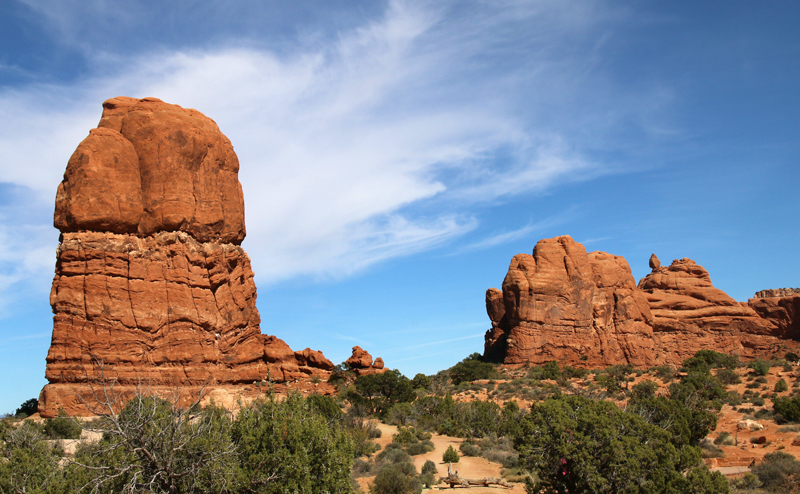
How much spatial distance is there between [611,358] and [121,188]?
4391 cm

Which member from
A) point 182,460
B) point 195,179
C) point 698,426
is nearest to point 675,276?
point 698,426

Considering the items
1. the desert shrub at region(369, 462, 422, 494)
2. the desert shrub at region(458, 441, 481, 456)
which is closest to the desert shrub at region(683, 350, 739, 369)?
the desert shrub at region(458, 441, 481, 456)

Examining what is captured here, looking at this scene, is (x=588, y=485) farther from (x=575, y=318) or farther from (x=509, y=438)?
(x=575, y=318)

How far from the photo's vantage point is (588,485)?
14.9m

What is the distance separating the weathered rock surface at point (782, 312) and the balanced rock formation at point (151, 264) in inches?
1939

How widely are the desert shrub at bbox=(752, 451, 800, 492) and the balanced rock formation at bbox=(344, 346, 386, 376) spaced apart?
24.3 meters

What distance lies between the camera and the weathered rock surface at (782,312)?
186 feet

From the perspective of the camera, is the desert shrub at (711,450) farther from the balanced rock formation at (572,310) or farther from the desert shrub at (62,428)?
the balanced rock formation at (572,310)

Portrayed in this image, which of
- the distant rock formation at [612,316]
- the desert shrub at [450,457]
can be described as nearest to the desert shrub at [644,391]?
the desert shrub at [450,457]

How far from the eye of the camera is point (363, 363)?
131 feet

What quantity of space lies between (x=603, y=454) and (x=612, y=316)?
44.5 metres

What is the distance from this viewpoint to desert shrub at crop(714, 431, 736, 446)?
2623 cm

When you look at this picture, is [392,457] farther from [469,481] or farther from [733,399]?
[733,399]

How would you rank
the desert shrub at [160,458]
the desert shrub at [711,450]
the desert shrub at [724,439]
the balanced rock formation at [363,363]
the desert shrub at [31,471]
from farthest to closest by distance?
the balanced rock formation at [363,363], the desert shrub at [724,439], the desert shrub at [711,450], the desert shrub at [31,471], the desert shrub at [160,458]
